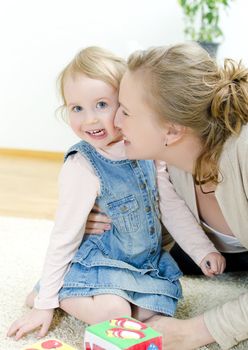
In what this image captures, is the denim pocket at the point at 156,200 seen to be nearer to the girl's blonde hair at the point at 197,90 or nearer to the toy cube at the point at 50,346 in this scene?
the girl's blonde hair at the point at 197,90

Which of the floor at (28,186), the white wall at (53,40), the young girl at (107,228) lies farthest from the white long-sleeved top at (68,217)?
the white wall at (53,40)

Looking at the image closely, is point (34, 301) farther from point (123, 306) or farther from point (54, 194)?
point (54, 194)

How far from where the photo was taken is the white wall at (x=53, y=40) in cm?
284

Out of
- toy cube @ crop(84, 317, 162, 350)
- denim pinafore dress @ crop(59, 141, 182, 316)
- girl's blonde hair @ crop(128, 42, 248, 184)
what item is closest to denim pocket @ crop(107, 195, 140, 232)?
denim pinafore dress @ crop(59, 141, 182, 316)

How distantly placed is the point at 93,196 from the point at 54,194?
1.26 metres

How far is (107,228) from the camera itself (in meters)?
1.25

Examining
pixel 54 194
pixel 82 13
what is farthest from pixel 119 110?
pixel 82 13

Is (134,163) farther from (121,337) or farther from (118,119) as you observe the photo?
(121,337)

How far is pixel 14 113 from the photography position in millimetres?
3117

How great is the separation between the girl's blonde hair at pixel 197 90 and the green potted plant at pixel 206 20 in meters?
1.47

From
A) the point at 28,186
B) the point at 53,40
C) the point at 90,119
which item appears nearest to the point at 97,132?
the point at 90,119

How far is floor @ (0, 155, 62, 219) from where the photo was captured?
2.13 m

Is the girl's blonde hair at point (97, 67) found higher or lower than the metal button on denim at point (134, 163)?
higher

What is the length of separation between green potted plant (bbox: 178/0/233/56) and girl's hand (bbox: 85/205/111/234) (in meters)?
1.47
